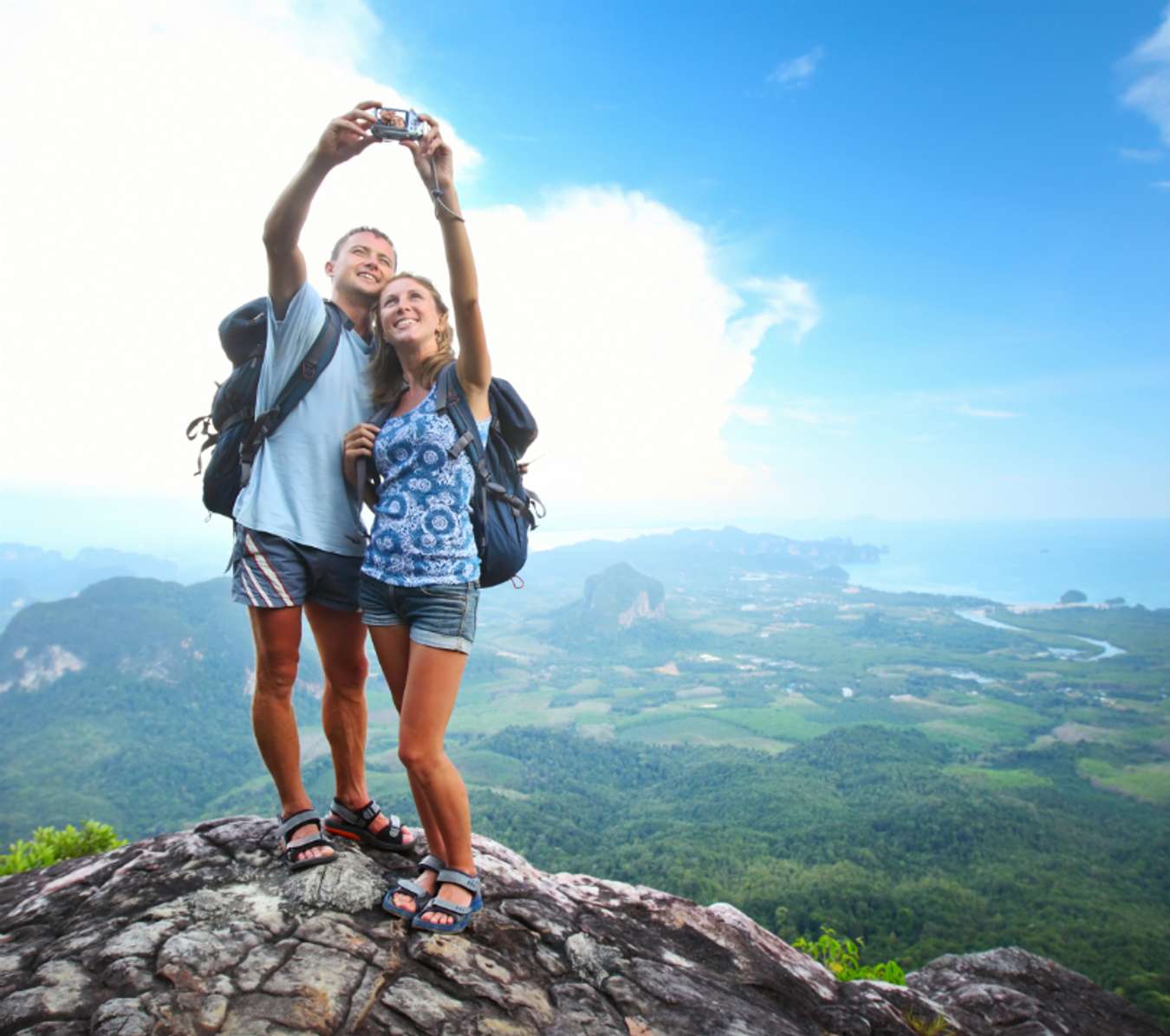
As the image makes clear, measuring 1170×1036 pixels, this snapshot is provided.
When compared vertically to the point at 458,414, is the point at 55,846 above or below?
below

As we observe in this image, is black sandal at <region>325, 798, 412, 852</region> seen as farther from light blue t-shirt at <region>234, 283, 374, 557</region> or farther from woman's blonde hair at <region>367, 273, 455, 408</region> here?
woman's blonde hair at <region>367, 273, 455, 408</region>

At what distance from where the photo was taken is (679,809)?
65938 mm

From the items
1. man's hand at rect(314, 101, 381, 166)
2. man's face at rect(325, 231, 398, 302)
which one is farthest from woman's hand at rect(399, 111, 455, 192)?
man's face at rect(325, 231, 398, 302)

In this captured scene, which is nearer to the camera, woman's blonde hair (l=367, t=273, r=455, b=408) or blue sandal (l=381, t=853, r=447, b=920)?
blue sandal (l=381, t=853, r=447, b=920)

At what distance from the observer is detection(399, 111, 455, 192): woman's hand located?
2756 millimetres

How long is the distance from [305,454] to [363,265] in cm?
99

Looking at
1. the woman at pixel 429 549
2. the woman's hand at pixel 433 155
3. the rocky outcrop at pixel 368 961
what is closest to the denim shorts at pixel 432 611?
the woman at pixel 429 549

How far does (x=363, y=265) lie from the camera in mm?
→ 3309

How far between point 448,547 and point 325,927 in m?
1.66

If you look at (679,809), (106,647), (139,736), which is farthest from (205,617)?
(679,809)

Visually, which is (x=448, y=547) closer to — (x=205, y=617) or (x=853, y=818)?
(x=853, y=818)

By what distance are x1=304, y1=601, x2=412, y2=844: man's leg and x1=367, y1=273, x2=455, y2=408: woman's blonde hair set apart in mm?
1047

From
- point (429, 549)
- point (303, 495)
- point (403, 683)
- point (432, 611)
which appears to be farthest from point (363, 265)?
point (403, 683)

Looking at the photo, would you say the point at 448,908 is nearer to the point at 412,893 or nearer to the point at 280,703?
the point at 412,893
